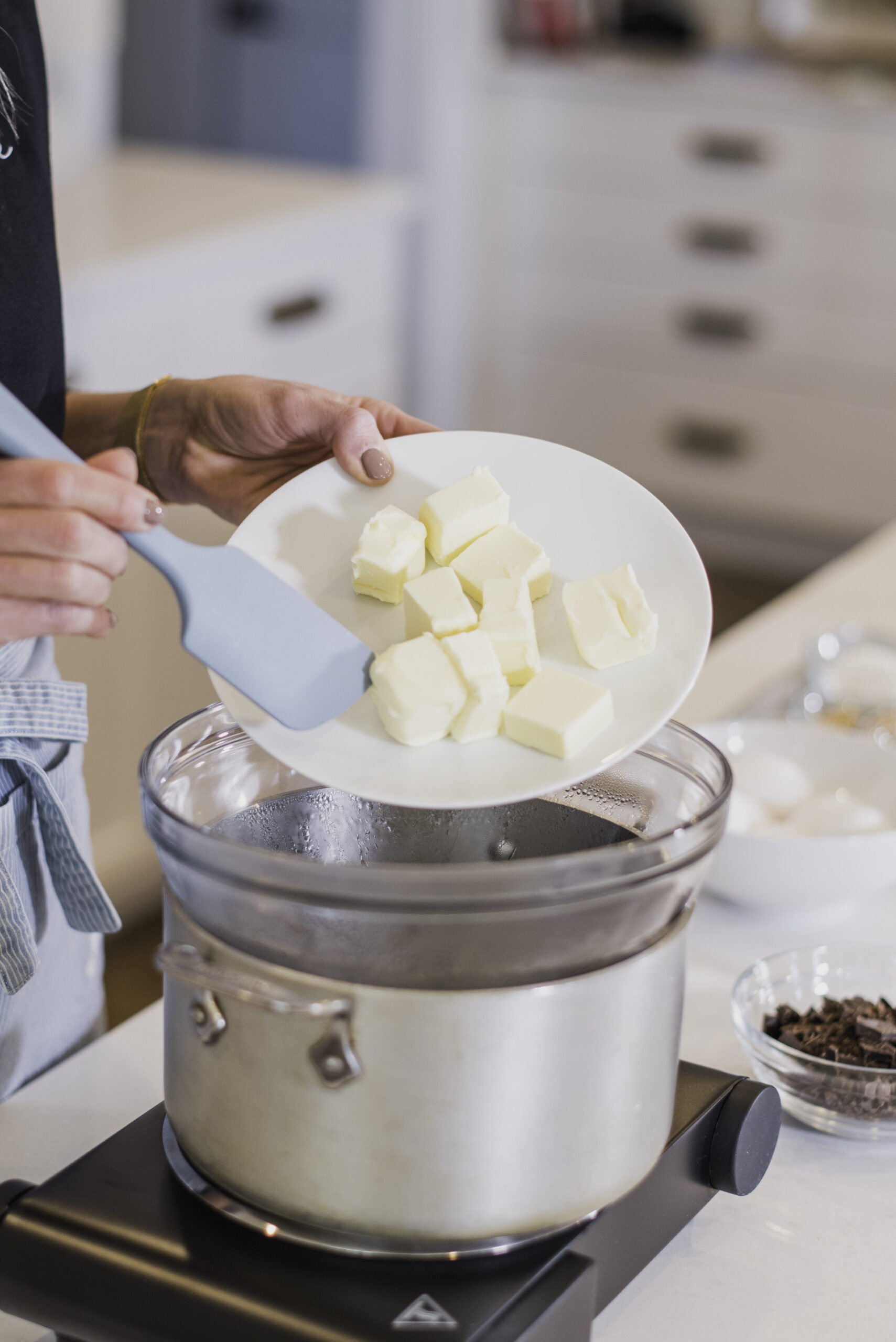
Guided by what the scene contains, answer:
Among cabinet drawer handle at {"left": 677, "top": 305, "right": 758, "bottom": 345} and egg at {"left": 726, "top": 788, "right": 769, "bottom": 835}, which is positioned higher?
egg at {"left": 726, "top": 788, "right": 769, "bottom": 835}

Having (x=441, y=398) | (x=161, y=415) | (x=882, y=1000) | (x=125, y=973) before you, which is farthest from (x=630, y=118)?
(x=882, y=1000)

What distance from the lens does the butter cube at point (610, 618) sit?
75 cm

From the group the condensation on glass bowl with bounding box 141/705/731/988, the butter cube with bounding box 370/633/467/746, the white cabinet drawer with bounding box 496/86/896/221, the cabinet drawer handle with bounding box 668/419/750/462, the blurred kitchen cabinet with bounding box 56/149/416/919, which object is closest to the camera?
the condensation on glass bowl with bounding box 141/705/731/988

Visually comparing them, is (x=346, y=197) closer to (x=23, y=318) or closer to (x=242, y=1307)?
(x=23, y=318)

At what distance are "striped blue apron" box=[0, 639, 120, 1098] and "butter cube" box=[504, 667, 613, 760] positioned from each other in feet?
1.06

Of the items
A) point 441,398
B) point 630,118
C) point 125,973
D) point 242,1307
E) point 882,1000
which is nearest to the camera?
point 242,1307

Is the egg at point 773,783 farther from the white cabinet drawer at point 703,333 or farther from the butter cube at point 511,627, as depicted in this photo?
the white cabinet drawer at point 703,333

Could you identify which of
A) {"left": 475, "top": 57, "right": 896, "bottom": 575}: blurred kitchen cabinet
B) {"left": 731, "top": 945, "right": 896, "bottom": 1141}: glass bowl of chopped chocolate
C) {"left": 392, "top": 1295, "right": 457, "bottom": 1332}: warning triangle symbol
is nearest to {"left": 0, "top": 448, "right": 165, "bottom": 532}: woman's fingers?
{"left": 392, "top": 1295, "right": 457, "bottom": 1332}: warning triangle symbol

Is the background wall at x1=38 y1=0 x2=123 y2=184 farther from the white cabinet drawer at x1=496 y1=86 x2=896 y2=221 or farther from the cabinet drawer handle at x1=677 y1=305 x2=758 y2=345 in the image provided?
the cabinet drawer handle at x1=677 y1=305 x2=758 y2=345

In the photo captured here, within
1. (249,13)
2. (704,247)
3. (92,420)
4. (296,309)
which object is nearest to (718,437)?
(704,247)

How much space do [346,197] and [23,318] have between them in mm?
2201

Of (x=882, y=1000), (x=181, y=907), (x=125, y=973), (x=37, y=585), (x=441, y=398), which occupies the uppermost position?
(x=37, y=585)

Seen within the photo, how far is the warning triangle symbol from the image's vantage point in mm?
580

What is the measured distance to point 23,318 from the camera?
913 mm
